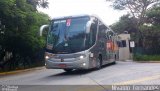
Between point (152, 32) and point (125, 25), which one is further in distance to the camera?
point (125, 25)

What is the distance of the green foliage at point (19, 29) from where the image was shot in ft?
67.4

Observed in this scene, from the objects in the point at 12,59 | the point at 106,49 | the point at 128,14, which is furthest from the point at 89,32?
the point at 128,14

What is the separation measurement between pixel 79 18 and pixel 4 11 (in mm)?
5140

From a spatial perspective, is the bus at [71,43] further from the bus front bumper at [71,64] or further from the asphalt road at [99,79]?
the asphalt road at [99,79]

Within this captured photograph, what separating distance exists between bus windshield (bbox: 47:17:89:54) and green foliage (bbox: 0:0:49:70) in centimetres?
413

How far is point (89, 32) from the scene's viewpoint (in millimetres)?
17109

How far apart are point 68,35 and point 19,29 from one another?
279 inches

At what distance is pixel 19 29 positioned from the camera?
2292 centimetres

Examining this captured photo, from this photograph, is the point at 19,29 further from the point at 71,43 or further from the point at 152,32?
the point at 152,32

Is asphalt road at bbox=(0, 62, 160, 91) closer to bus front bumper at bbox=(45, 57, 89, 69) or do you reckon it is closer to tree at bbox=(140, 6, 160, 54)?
bus front bumper at bbox=(45, 57, 89, 69)

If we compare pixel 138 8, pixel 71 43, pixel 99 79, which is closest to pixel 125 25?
pixel 138 8

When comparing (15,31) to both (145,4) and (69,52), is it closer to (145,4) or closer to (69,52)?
(69,52)

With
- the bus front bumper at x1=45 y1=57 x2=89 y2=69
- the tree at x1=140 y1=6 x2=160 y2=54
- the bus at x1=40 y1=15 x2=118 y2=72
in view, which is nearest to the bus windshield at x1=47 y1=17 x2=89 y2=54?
the bus at x1=40 y1=15 x2=118 y2=72

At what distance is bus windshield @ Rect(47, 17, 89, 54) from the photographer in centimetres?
1678
